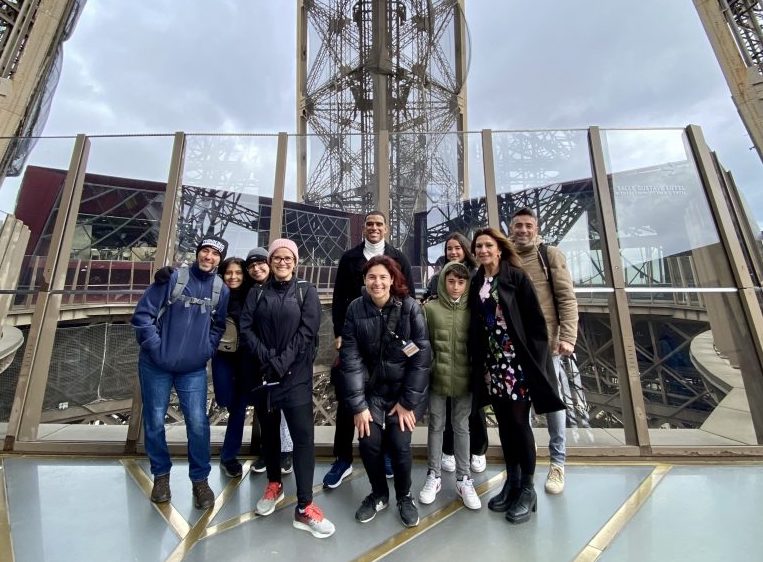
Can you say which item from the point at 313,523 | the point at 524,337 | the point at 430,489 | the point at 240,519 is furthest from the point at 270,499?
the point at 524,337

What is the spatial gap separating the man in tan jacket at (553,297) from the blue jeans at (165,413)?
2045 mm

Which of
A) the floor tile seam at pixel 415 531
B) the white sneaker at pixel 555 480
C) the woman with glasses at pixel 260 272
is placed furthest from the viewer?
the woman with glasses at pixel 260 272

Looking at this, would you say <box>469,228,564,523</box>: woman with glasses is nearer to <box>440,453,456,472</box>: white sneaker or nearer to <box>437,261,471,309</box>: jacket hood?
<box>437,261,471,309</box>: jacket hood

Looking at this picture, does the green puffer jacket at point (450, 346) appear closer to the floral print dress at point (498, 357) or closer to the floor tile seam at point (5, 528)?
the floral print dress at point (498, 357)

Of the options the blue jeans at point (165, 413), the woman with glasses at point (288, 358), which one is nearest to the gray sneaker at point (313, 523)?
the woman with glasses at point (288, 358)

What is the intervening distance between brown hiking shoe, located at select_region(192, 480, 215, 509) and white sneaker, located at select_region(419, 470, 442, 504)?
118 cm

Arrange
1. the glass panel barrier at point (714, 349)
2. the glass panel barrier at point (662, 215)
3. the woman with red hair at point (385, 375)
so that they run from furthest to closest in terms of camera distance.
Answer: the glass panel barrier at point (662, 215), the glass panel barrier at point (714, 349), the woman with red hair at point (385, 375)

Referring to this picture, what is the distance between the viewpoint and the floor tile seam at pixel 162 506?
5.59 feet

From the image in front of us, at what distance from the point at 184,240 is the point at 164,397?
1.52 meters

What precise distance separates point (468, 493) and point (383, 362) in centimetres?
87

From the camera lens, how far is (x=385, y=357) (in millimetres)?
1751

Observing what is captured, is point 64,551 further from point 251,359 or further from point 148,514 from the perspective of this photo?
point 251,359

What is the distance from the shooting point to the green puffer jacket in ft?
6.07

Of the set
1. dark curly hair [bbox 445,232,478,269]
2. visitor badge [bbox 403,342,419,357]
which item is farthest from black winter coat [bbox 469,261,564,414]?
visitor badge [bbox 403,342,419,357]
